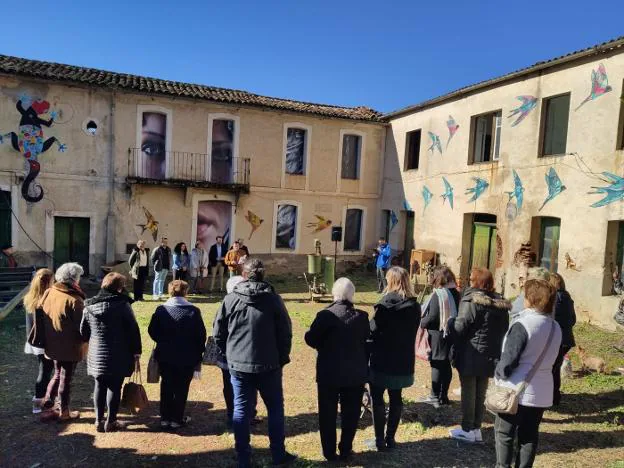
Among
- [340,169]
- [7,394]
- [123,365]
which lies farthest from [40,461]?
[340,169]

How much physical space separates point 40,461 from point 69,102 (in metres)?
11.9

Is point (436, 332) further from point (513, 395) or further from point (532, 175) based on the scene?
point (532, 175)

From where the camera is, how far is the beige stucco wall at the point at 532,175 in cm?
1012

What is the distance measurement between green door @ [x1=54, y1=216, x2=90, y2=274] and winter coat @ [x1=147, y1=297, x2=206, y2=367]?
10797 millimetres

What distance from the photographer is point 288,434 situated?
15.9 ft

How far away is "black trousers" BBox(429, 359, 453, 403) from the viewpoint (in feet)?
17.5

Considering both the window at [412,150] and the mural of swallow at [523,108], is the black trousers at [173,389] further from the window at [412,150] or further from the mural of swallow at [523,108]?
the window at [412,150]

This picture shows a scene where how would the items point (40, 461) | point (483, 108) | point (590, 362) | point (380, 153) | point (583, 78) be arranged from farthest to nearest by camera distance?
point (380, 153)
point (483, 108)
point (583, 78)
point (590, 362)
point (40, 461)

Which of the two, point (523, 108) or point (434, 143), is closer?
point (523, 108)

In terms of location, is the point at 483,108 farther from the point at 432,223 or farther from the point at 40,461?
the point at 40,461

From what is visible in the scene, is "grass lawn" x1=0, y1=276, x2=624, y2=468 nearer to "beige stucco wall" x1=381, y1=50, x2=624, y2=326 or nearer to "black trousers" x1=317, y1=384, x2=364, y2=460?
"black trousers" x1=317, y1=384, x2=364, y2=460

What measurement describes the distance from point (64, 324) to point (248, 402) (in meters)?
2.11

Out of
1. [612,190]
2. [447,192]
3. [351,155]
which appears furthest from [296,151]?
[612,190]

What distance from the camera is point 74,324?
15.4 feet
